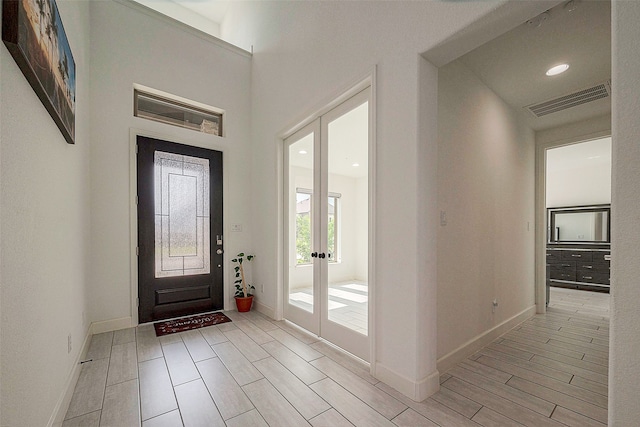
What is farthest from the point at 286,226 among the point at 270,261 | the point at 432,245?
the point at 432,245

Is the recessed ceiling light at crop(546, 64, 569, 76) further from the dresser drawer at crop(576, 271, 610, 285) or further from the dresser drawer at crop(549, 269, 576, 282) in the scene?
the dresser drawer at crop(549, 269, 576, 282)

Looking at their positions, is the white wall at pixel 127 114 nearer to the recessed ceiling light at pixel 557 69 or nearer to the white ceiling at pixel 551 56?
the white ceiling at pixel 551 56

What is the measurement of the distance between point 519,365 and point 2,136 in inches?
144

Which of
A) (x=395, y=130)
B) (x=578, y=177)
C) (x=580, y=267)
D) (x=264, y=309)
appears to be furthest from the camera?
(x=578, y=177)

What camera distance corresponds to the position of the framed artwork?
1021 millimetres

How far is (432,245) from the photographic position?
1.95m

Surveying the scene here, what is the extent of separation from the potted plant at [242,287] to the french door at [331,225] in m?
0.75

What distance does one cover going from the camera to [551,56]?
2.57 m

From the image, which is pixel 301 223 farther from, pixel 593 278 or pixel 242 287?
pixel 593 278

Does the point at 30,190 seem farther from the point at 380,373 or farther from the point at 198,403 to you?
the point at 380,373

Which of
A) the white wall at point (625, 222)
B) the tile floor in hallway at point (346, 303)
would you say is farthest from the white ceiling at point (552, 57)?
the tile floor in hallway at point (346, 303)

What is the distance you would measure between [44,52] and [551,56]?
3.85 meters

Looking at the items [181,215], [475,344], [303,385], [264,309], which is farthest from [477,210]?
[181,215]

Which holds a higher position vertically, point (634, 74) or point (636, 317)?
point (634, 74)
